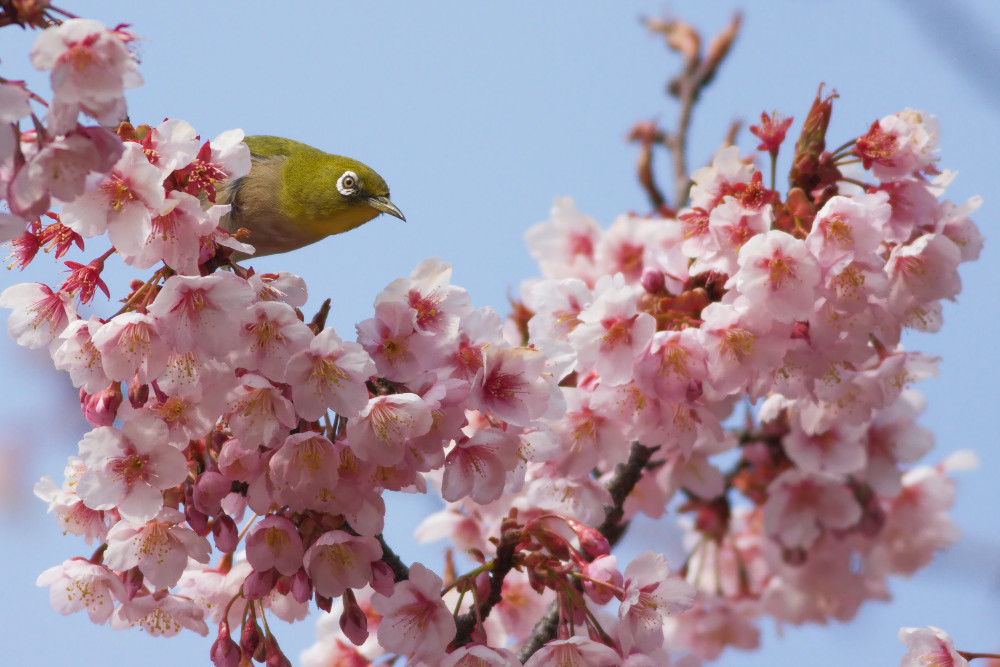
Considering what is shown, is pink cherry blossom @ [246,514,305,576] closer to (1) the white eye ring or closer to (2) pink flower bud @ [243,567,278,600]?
(2) pink flower bud @ [243,567,278,600]

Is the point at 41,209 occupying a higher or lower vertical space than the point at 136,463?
higher

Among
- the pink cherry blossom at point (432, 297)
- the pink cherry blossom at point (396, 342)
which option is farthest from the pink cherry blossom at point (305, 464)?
the pink cherry blossom at point (432, 297)

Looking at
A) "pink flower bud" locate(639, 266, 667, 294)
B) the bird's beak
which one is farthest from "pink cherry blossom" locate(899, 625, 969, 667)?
the bird's beak

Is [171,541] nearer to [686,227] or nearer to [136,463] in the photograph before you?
[136,463]

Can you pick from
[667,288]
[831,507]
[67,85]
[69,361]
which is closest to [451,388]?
[69,361]

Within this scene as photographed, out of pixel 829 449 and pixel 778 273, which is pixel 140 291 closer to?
pixel 778 273

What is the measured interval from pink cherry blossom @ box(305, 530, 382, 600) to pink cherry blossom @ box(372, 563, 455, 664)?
0.13 m

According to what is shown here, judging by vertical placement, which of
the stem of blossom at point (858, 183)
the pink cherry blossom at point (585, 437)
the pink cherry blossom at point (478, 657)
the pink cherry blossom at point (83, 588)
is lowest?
the pink cherry blossom at point (83, 588)

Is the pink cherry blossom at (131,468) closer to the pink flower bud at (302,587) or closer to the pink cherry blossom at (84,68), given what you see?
the pink flower bud at (302,587)

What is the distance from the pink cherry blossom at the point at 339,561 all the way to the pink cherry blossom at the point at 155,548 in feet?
1.06

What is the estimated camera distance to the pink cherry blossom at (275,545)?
2611mm

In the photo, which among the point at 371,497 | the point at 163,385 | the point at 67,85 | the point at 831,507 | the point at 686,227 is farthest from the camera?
the point at 831,507

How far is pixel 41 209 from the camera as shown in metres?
2.08

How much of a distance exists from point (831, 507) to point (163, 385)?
3545mm
